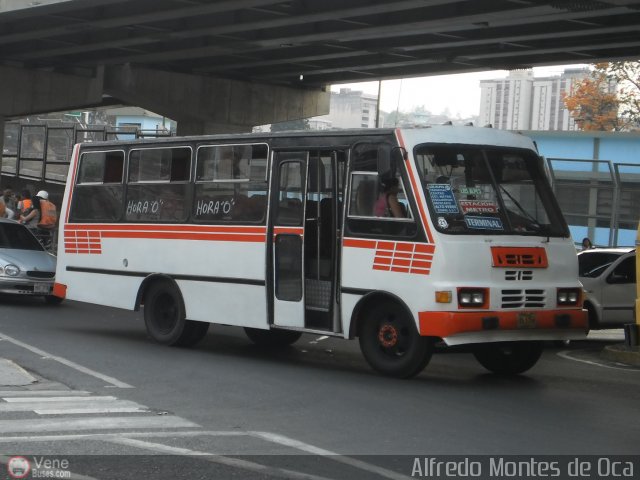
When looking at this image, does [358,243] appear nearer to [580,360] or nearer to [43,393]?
[43,393]

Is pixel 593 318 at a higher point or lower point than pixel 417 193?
lower

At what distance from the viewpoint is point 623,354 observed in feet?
48.9

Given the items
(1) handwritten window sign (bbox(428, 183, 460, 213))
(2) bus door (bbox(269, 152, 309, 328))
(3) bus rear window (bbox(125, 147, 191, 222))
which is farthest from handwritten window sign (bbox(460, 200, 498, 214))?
(3) bus rear window (bbox(125, 147, 191, 222))

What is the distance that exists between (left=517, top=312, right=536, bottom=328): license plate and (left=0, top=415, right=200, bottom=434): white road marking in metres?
4.10

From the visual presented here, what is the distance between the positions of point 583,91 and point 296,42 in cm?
2908

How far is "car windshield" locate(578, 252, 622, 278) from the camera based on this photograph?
17798 millimetres

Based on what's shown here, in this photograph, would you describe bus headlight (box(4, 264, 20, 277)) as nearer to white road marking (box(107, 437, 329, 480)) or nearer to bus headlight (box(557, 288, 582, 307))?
bus headlight (box(557, 288, 582, 307))

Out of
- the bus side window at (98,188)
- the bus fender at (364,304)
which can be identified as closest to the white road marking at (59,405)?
the bus fender at (364,304)

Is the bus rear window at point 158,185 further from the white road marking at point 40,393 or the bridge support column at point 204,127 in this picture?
Result: the bridge support column at point 204,127

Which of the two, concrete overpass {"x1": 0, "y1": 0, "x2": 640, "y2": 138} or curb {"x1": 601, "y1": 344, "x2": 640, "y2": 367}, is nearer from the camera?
curb {"x1": 601, "y1": 344, "x2": 640, "y2": 367}

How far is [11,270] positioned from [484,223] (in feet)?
33.6

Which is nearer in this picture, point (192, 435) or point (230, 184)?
point (192, 435)

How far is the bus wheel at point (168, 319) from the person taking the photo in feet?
46.5

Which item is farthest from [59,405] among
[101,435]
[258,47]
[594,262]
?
[258,47]
